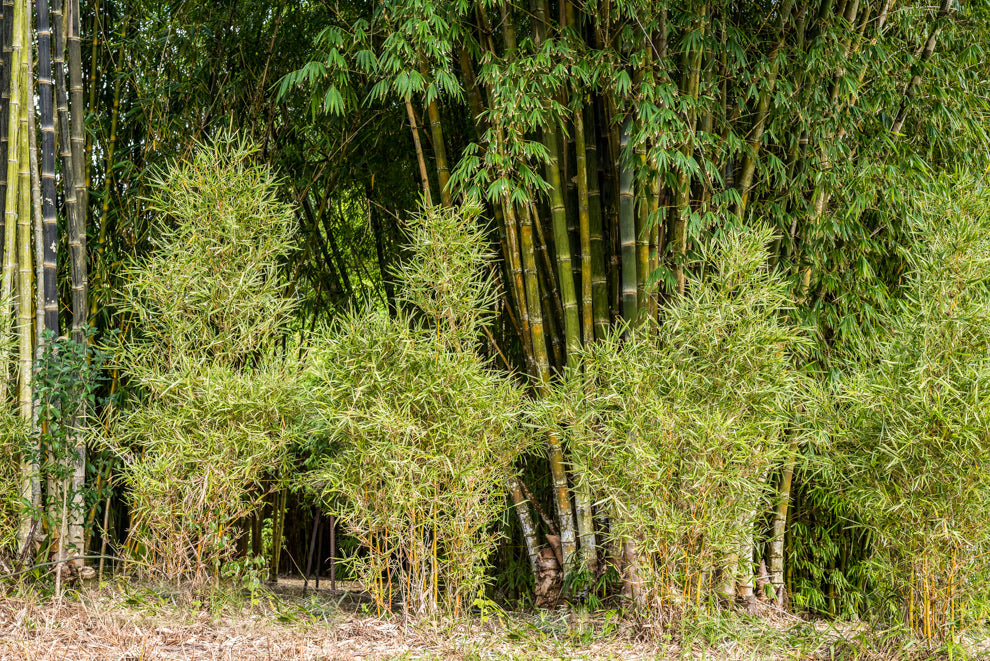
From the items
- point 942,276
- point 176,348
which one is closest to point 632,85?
point 942,276

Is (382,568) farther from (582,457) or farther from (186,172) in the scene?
(186,172)

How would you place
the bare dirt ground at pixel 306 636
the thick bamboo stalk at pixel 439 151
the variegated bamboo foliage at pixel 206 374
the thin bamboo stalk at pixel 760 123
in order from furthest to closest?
the thick bamboo stalk at pixel 439 151 → the thin bamboo stalk at pixel 760 123 → the variegated bamboo foliage at pixel 206 374 → the bare dirt ground at pixel 306 636

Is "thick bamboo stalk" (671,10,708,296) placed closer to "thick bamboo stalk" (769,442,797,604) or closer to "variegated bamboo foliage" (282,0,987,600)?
"variegated bamboo foliage" (282,0,987,600)

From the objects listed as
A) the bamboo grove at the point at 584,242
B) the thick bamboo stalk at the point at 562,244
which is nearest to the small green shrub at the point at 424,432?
the bamboo grove at the point at 584,242

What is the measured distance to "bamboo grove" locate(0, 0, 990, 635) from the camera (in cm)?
314

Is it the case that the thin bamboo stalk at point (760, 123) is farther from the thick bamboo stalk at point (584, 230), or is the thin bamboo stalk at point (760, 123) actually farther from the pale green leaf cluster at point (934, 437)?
the pale green leaf cluster at point (934, 437)

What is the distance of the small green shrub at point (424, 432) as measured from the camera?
3.14 metres

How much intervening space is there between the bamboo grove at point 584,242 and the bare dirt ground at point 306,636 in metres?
0.21

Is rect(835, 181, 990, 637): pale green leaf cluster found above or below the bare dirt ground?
above

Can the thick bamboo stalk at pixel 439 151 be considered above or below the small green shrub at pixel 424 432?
above

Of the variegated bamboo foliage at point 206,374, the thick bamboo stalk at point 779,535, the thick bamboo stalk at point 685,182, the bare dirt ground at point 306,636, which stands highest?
the thick bamboo stalk at point 685,182

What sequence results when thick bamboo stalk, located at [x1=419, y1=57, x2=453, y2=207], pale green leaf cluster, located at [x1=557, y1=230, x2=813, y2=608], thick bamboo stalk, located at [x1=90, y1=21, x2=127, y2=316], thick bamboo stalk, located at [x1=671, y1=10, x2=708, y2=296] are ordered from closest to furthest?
pale green leaf cluster, located at [x1=557, y1=230, x2=813, y2=608] → thick bamboo stalk, located at [x1=671, y1=10, x2=708, y2=296] → thick bamboo stalk, located at [x1=419, y1=57, x2=453, y2=207] → thick bamboo stalk, located at [x1=90, y1=21, x2=127, y2=316]

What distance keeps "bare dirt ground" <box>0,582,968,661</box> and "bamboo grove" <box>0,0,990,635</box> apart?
206 millimetres

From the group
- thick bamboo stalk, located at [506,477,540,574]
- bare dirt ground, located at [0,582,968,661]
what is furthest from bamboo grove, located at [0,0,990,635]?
bare dirt ground, located at [0,582,968,661]
